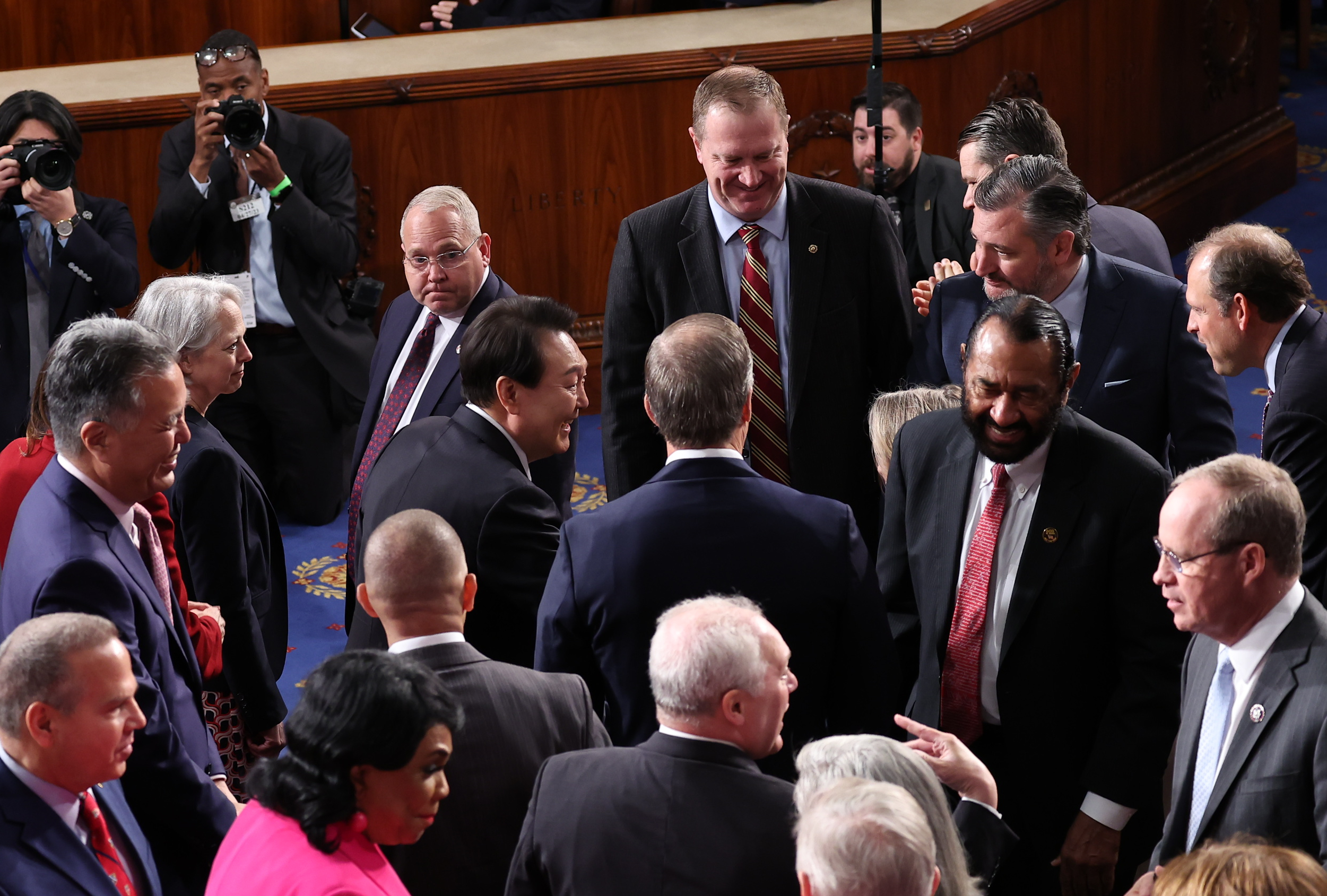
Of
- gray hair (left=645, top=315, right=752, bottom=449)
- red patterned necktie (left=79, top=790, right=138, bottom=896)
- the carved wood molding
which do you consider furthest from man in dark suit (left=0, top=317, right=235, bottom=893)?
the carved wood molding

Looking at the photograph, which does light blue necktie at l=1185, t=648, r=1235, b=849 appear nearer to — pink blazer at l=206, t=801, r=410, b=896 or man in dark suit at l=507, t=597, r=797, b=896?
man in dark suit at l=507, t=597, r=797, b=896

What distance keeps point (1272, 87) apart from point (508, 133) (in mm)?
4342

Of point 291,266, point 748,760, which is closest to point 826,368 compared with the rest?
point 748,760

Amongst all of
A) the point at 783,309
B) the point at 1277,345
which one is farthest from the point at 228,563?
the point at 1277,345

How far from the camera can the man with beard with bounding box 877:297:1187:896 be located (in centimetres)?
266

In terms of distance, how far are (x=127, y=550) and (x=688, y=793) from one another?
1.17 meters

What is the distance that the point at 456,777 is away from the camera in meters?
2.29

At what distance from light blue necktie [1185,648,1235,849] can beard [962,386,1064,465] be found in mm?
499

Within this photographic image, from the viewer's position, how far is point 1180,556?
232cm

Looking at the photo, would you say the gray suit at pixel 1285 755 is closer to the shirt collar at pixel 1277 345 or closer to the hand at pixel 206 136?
the shirt collar at pixel 1277 345

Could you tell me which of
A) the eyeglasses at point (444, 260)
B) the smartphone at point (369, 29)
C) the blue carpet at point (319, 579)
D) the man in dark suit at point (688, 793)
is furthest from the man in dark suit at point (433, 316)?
the smartphone at point (369, 29)

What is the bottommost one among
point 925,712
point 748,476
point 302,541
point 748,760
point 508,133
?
point 302,541

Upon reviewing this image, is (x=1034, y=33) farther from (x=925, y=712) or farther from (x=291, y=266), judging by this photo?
(x=925, y=712)

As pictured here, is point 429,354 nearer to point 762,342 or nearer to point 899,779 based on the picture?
point 762,342
